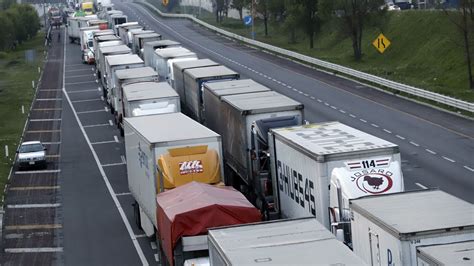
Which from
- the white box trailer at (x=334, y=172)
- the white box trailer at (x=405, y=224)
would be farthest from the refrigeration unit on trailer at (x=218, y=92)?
the white box trailer at (x=405, y=224)

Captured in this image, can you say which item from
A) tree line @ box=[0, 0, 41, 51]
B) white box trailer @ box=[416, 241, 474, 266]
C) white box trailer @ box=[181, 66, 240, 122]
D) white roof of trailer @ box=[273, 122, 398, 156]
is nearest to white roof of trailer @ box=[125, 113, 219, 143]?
white roof of trailer @ box=[273, 122, 398, 156]

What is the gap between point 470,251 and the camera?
16.0 metres

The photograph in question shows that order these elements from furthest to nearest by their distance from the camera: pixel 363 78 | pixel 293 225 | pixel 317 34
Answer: pixel 317 34 → pixel 363 78 → pixel 293 225

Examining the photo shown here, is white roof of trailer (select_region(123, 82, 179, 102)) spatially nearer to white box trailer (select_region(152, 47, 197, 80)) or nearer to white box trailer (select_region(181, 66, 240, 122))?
white box trailer (select_region(181, 66, 240, 122))

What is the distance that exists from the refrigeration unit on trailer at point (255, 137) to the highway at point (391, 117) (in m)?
5.94

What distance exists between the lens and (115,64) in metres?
57.0

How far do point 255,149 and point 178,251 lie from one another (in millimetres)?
7693

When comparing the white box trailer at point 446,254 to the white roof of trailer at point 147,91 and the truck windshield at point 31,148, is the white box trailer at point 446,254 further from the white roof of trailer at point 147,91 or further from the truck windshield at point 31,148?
the truck windshield at point 31,148

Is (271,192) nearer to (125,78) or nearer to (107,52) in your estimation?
(125,78)

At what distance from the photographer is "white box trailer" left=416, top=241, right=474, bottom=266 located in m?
A: 15.6

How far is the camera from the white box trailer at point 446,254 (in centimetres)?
1559

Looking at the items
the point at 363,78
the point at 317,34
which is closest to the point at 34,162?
the point at 363,78

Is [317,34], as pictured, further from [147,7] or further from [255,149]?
[147,7]

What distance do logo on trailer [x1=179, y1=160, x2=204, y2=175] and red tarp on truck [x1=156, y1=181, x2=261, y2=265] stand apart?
2433 mm
